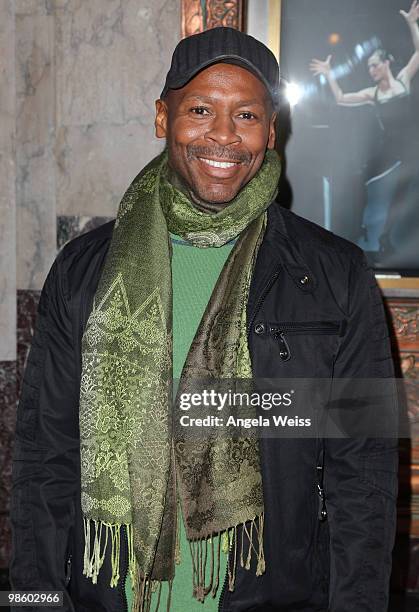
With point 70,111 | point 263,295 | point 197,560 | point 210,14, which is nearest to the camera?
point 197,560

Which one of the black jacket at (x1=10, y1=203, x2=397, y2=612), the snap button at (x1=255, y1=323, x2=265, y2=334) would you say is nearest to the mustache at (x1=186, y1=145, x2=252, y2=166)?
the black jacket at (x1=10, y1=203, x2=397, y2=612)

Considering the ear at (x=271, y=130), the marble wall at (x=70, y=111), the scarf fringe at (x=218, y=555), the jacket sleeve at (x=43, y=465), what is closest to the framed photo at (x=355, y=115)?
the marble wall at (x=70, y=111)

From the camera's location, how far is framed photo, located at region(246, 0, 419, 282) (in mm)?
3365

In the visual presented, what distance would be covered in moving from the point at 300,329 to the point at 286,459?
306mm

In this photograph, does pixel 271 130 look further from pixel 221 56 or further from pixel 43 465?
pixel 43 465

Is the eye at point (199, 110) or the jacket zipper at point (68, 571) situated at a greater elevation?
the eye at point (199, 110)

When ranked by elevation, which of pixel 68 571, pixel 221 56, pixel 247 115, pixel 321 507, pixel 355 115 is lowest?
pixel 68 571

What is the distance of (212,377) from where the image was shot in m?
1.76

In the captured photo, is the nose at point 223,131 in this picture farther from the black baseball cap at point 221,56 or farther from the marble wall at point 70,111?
the marble wall at point 70,111

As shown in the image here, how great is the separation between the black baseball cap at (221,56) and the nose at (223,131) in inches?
4.8

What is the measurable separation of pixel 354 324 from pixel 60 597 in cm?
95

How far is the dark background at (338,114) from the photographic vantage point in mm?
3365

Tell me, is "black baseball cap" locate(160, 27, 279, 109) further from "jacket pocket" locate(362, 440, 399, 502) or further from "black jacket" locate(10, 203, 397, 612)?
"jacket pocket" locate(362, 440, 399, 502)

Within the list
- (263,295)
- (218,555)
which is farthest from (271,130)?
(218,555)
